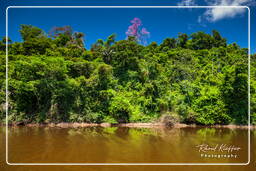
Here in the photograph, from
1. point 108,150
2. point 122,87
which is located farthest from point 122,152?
point 122,87

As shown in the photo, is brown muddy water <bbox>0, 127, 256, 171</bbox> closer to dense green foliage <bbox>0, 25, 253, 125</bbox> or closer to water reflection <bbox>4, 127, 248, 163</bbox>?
water reflection <bbox>4, 127, 248, 163</bbox>

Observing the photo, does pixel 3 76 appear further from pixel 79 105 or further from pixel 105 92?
pixel 105 92

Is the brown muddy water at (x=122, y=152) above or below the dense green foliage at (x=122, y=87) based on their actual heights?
below

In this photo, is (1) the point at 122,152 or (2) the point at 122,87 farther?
(2) the point at 122,87

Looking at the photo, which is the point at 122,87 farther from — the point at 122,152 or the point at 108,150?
the point at 122,152

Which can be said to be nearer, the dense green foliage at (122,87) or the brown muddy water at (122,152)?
the brown muddy water at (122,152)

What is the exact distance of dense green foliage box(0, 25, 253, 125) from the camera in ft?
33.4

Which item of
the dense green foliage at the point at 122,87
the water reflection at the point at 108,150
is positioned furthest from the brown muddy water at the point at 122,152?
the dense green foliage at the point at 122,87

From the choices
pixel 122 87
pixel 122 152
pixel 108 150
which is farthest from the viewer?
pixel 122 87

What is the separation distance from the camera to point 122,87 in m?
12.6

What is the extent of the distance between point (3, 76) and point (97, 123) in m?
6.39

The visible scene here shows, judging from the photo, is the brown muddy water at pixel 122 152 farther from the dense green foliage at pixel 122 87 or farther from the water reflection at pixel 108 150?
the dense green foliage at pixel 122 87

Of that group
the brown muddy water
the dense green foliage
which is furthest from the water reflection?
the dense green foliage

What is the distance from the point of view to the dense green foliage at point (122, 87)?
10172mm
